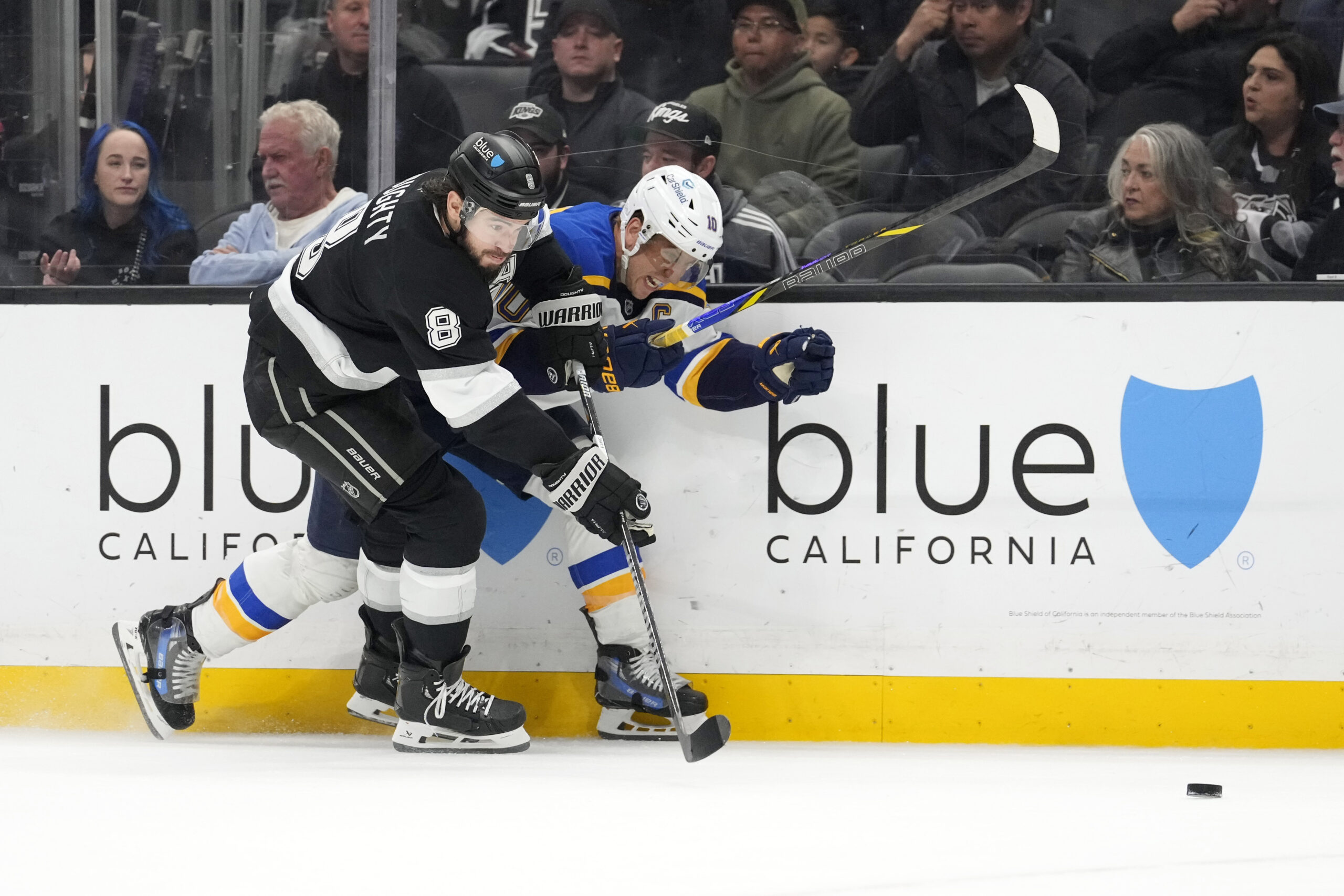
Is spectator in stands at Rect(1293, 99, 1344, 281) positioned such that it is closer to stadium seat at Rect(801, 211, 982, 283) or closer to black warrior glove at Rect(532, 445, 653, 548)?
stadium seat at Rect(801, 211, 982, 283)

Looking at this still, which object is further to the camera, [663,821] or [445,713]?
[445,713]

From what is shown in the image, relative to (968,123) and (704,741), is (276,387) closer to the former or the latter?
(704,741)

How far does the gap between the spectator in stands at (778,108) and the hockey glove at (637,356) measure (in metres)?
0.46

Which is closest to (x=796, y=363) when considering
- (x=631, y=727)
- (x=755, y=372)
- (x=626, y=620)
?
(x=755, y=372)

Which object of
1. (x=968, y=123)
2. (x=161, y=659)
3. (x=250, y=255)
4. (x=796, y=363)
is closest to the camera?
(x=796, y=363)

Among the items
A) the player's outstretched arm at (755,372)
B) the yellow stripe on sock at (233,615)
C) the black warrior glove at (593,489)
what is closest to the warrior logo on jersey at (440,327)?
the black warrior glove at (593,489)

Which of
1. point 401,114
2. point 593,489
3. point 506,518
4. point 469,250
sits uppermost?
point 401,114

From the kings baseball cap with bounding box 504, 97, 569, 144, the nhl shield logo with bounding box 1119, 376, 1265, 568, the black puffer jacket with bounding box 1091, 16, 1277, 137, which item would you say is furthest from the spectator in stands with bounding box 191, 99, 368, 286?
the nhl shield logo with bounding box 1119, 376, 1265, 568

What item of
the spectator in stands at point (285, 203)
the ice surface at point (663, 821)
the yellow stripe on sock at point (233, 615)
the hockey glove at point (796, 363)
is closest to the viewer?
the ice surface at point (663, 821)

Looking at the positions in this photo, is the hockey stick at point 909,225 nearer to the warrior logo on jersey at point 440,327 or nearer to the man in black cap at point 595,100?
the man in black cap at point 595,100

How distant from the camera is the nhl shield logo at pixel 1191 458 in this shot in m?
2.81

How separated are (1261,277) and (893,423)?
2.91ft

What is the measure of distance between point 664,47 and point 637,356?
2.51ft

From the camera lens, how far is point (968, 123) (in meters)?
2.88
